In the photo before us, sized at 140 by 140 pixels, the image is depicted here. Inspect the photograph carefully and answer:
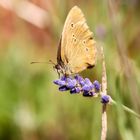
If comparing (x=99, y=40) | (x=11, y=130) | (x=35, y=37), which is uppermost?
(x=35, y=37)

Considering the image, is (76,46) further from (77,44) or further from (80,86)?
(80,86)

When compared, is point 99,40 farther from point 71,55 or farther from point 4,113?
point 4,113

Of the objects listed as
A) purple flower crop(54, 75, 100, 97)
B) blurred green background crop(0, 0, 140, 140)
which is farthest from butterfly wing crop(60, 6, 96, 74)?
blurred green background crop(0, 0, 140, 140)

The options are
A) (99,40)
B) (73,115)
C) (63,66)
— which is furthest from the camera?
(73,115)

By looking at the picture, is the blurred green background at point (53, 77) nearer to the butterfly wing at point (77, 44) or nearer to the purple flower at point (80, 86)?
the butterfly wing at point (77, 44)

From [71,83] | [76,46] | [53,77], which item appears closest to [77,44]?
[76,46]

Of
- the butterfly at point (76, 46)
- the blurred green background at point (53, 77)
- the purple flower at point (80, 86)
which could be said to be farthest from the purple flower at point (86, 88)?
the blurred green background at point (53, 77)

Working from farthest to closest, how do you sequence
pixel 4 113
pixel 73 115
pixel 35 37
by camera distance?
1. pixel 35 37
2. pixel 4 113
3. pixel 73 115

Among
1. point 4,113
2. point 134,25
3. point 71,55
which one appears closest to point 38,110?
point 4,113

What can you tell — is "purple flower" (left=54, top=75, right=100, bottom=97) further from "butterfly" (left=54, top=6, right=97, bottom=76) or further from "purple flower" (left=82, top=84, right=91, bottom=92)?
"butterfly" (left=54, top=6, right=97, bottom=76)
